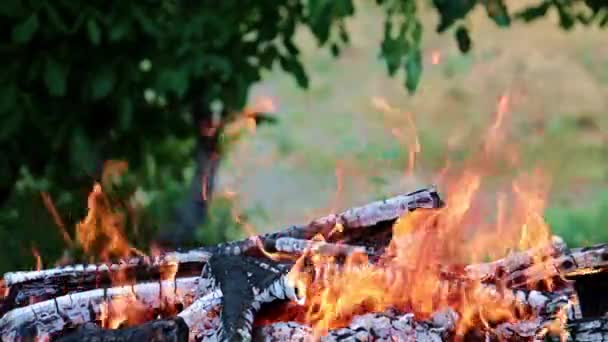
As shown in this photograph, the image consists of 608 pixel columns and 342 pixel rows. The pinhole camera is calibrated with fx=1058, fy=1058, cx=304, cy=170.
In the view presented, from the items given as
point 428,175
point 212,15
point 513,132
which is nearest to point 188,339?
point 212,15

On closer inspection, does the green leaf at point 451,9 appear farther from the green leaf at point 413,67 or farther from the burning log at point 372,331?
the burning log at point 372,331

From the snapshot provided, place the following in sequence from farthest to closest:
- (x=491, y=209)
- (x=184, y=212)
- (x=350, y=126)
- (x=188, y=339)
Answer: (x=350, y=126) → (x=491, y=209) → (x=184, y=212) → (x=188, y=339)

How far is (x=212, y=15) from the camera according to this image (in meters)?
3.83

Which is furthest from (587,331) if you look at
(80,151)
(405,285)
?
(80,151)

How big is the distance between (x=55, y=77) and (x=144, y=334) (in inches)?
85.8

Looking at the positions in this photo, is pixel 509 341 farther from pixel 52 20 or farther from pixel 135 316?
pixel 52 20

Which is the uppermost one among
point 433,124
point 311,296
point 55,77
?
point 433,124

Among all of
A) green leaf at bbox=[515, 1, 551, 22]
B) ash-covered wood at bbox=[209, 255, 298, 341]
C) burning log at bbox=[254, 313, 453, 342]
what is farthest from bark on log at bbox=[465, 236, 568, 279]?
green leaf at bbox=[515, 1, 551, 22]

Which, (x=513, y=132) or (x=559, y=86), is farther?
(x=559, y=86)

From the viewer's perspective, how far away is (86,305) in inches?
88.2

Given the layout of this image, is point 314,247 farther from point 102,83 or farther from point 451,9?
point 102,83

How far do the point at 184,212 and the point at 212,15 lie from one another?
1.41 meters

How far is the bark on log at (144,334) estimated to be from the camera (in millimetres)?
1889

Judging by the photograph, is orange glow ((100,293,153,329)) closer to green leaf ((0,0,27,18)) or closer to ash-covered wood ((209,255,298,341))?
ash-covered wood ((209,255,298,341))
